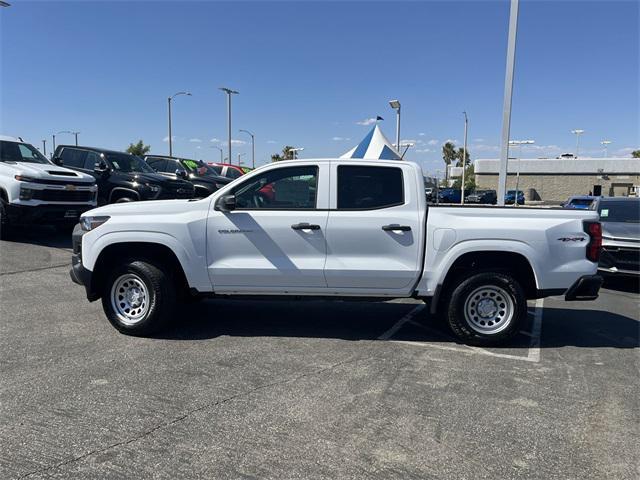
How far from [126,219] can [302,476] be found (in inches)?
136

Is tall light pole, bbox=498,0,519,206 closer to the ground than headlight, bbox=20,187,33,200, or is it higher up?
higher up

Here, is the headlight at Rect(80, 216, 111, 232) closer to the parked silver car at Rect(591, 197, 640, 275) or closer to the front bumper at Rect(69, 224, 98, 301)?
the front bumper at Rect(69, 224, 98, 301)

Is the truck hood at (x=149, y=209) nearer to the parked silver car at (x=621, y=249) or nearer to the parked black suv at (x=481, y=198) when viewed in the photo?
the parked silver car at (x=621, y=249)

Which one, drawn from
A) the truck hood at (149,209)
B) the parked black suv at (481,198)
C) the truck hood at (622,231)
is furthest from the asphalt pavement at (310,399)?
the parked black suv at (481,198)

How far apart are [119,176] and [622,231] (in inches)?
439

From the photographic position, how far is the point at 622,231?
29.2 ft

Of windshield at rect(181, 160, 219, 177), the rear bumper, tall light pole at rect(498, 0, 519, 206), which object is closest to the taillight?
the rear bumper

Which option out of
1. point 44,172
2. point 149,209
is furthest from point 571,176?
point 149,209

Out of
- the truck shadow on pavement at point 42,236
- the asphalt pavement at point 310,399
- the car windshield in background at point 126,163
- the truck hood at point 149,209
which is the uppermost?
the car windshield in background at point 126,163

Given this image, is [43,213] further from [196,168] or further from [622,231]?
[622,231]

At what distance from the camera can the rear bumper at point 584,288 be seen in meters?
5.11

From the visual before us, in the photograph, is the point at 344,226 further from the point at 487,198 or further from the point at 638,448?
the point at 487,198

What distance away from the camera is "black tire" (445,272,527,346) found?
5.18 metres

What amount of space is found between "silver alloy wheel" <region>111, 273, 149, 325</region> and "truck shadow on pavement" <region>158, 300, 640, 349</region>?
0.44 m
